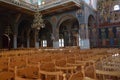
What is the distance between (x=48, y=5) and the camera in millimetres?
23625

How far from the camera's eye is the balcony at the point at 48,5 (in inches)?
787

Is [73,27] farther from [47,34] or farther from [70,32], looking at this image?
[47,34]

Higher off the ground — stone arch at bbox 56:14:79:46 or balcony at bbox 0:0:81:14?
balcony at bbox 0:0:81:14

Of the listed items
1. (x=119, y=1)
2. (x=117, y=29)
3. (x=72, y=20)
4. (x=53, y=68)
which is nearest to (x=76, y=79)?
(x=53, y=68)

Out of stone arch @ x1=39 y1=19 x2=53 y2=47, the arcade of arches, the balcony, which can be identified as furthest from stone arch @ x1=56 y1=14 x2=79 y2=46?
the balcony

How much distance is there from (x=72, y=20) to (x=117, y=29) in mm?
9338

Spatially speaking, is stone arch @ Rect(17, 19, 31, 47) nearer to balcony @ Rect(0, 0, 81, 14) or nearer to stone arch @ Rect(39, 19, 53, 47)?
stone arch @ Rect(39, 19, 53, 47)

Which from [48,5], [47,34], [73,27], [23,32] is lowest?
[47,34]

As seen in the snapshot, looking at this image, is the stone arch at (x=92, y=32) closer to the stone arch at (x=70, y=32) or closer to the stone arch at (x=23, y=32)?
the stone arch at (x=70, y=32)

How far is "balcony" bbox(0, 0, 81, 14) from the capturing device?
1999 cm

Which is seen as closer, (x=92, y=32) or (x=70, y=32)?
(x=92, y=32)

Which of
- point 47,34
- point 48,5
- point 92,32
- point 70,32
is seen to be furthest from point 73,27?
point 48,5

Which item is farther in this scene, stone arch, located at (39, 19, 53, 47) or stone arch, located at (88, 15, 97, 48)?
stone arch, located at (39, 19, 53, 47)

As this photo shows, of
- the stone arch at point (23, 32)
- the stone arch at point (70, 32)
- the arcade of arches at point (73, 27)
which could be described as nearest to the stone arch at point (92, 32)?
the arcade of arches at point (73, 27)
